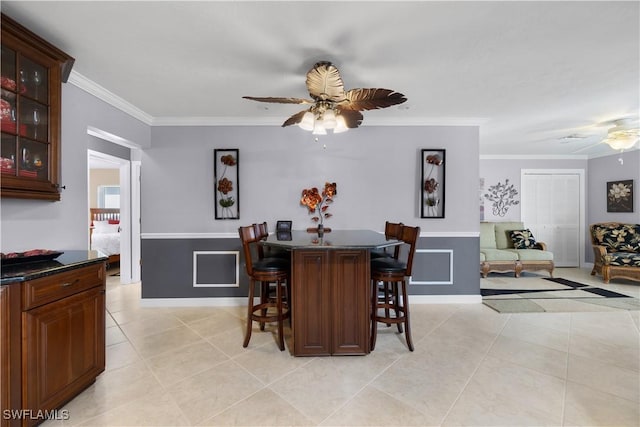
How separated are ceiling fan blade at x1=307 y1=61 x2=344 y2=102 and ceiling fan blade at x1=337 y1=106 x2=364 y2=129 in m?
0.11

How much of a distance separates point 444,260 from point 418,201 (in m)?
0.85

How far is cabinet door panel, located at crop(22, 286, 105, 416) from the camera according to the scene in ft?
4.61

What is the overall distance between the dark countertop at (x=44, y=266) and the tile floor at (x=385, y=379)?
0.87 metres

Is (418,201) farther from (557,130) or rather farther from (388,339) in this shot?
(557,130)

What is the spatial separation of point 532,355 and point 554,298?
6.60ft

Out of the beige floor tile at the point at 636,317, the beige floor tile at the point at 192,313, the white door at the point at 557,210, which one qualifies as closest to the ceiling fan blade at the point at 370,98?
the beige floor tile at the point at 192,313

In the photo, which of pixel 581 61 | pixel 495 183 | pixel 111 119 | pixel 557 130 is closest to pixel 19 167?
pixel 111 119

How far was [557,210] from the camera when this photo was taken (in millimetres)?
5641

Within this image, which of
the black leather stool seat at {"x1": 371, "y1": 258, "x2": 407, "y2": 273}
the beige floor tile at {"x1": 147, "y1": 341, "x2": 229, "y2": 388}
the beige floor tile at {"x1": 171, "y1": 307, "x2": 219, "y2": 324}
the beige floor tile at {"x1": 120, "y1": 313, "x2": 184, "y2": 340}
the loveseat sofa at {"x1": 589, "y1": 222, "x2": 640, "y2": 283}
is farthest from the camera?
the loveseat sofa at {"x1": 589, "y1": 222, "x2": 640, "y2": 283}

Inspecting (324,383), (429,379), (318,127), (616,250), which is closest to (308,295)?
(324,383)

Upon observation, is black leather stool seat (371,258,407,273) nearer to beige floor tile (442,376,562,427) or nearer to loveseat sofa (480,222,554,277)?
beige floor tile (442,376,562,427)

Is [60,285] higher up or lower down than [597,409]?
higher up

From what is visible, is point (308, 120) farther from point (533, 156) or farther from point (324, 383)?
point (533, 156)

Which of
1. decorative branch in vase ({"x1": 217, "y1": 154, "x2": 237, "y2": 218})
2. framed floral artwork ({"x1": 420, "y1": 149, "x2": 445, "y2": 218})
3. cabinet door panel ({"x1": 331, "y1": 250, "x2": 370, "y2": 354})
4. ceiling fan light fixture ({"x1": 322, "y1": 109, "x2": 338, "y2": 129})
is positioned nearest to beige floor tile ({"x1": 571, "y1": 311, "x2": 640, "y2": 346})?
framed floral artwork ({"x1": 420, "y1": 149, "x2": 445, "y2": 218})
